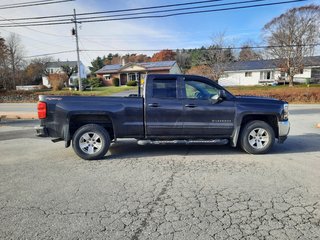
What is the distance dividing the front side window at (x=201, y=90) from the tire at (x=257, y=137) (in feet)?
3.84

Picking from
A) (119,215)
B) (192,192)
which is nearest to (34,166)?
(119,215)

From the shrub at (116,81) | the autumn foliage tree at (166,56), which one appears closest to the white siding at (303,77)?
the shrub at (116,81)

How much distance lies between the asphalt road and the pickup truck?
42cm

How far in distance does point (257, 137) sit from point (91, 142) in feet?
13.3

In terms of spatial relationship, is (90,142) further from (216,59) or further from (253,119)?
(216,59)

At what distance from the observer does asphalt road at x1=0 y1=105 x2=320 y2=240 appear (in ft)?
10.3

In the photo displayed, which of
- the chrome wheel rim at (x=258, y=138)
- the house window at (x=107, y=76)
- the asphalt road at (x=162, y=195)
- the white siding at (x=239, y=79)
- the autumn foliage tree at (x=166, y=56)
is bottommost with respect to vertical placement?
the asphalt road at (x=162, y=195)

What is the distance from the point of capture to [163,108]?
607cm

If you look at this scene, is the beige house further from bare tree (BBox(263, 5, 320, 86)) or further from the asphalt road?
the asphalt road

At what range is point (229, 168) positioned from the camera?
5.31 meters

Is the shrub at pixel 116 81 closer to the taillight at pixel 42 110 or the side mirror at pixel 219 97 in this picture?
the taillight at pixel 42 110

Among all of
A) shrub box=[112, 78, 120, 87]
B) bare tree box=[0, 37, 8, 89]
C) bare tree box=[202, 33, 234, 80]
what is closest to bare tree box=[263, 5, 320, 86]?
bare tree box=[202, 33, 234, 80]

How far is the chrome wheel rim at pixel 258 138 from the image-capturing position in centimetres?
625

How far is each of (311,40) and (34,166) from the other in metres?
37.8
